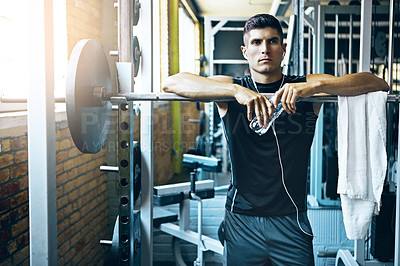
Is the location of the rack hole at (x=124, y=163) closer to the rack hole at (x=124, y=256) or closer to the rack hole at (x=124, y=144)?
the rack hole at (x=124, y=144)

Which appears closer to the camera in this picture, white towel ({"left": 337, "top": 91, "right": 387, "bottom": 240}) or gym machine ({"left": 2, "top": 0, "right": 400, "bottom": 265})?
gym machine ({"left": 2, "top": 0, "right": 400, "bottom": 265})

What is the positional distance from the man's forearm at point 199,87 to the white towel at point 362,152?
1.38ft

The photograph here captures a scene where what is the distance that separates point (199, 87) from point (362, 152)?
0.64m

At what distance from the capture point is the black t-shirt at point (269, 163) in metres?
1.54

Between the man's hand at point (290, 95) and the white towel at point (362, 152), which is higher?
the man's hand at point (290, 95)

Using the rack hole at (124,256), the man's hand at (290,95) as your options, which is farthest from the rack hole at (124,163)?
the man's hand at (290,95)

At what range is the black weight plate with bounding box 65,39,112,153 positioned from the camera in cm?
127

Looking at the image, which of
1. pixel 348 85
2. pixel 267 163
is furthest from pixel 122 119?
pixel 348 85

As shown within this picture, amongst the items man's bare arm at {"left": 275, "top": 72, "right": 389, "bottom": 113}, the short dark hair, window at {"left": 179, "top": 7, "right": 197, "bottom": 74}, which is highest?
window at {"left": 179, "top": 7, "right": 197, "bottom": 74}

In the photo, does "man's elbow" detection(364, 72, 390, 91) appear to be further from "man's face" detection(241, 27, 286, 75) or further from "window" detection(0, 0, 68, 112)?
"window" detection(0, 0, 68, 112)

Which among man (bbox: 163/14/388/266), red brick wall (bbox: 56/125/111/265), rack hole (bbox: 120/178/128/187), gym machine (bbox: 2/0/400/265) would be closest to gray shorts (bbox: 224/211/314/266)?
man (bbox: 163/14/388/266)

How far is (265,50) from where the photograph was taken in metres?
1.56

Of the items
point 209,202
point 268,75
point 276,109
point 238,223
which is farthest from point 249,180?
point 209,202

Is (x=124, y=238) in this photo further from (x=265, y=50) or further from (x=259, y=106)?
(x=265, y=50)
